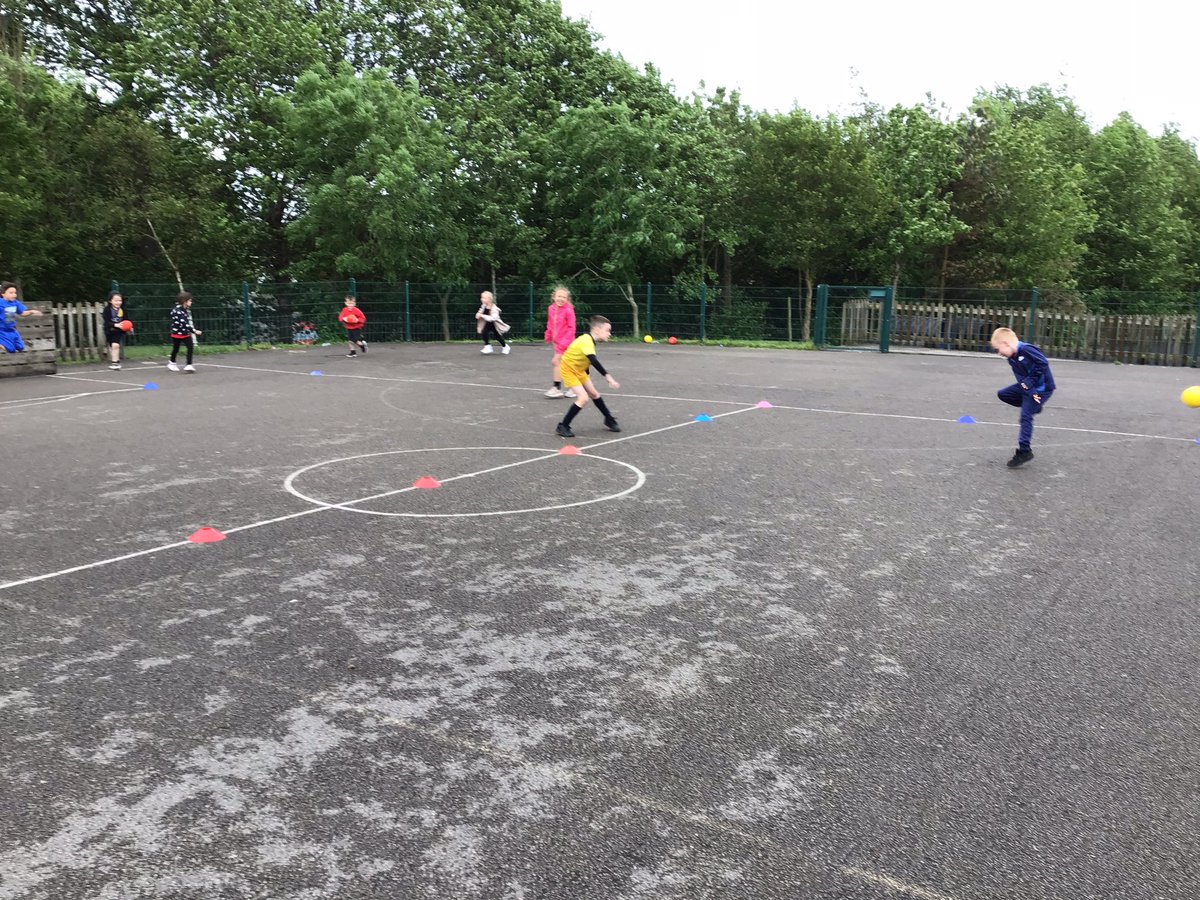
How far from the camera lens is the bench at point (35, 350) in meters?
18.9

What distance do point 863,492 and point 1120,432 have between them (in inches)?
226

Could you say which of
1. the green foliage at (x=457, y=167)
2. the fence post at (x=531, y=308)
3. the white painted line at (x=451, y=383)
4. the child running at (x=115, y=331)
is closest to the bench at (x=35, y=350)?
the child running at (x=115, y=331)

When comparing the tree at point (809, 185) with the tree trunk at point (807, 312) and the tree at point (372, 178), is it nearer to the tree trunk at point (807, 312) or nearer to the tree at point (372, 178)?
the tree trunk at point (807, 312)

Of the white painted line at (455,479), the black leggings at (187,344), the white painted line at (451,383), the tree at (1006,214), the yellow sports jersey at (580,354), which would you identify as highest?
the tree at (1006,214)

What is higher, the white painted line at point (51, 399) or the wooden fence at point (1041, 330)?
the wooden fence at point (1041, 330)

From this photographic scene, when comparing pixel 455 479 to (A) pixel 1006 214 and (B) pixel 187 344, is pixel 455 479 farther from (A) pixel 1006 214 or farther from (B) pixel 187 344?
Answer: (A) pixel 1006 214

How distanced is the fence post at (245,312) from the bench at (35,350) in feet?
23.2

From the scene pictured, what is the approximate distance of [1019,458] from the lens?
9.71 meters

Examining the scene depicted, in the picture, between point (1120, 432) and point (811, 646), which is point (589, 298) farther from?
point (811, 646)

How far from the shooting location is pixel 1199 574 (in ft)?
19.8

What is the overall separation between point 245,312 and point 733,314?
1514 centimetres

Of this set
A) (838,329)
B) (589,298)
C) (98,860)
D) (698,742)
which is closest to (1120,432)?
(698,742)

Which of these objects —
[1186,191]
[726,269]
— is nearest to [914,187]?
[726,269]

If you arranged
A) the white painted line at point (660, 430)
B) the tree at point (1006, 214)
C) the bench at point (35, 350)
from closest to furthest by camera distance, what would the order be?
the white painted line at point (660, 430)
the bench at point (35, 350)
the tree at point (1006, 214)
